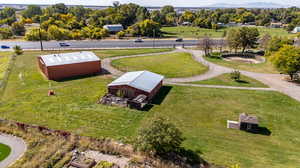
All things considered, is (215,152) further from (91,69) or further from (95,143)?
(91,69)

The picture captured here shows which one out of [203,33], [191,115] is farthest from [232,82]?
[203,33]

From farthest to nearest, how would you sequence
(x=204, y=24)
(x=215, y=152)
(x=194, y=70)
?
(x=204, y=24) < (x=194, y=70) < (x=215, y=152)

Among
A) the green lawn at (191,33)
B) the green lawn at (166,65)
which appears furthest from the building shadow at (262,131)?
the green lawn at (191,33)

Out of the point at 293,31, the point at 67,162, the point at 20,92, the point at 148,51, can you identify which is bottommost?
the point at 67,162

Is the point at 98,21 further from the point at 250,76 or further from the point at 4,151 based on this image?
the point at 4,151

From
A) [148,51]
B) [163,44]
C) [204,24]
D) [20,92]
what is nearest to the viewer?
[20,92]

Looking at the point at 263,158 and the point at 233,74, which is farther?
the point at 233,74

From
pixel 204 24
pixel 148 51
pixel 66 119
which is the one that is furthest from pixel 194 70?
pixel 204 24
